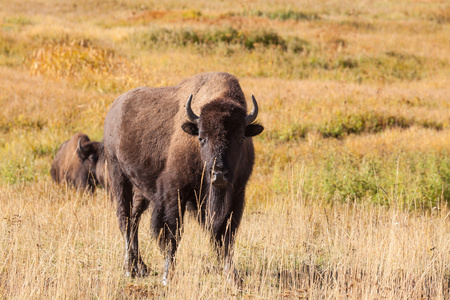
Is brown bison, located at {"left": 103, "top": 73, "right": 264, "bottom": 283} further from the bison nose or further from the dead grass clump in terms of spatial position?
the dead grass clump

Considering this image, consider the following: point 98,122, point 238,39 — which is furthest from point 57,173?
point 238,39

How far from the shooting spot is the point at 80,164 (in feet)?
37.1

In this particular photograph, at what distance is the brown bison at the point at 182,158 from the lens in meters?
5.13

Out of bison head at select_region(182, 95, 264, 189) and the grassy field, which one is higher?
bison head at select_region(182, 95, 264, 189)

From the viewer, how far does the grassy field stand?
5.25m

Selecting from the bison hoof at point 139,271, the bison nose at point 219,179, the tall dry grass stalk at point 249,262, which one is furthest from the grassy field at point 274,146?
the bison nose at point 219,179

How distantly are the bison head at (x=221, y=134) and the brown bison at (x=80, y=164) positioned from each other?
5357 mm

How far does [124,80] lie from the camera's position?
1870cm

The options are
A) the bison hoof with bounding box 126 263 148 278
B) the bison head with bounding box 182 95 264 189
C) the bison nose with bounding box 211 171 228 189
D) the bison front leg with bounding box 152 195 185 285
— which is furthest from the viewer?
the bison hoof with bounding box 126 263 148 278

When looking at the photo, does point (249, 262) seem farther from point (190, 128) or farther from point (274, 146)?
point (274, 146)

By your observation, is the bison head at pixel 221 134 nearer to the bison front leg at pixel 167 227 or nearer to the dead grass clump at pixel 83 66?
the bison front leg at pixel 167 227

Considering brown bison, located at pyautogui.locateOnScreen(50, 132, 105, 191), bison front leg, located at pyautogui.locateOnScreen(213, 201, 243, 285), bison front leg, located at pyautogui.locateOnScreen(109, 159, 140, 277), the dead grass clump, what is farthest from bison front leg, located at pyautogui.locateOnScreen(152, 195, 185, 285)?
the dead grass clump

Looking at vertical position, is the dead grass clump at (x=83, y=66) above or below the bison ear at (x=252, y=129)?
below

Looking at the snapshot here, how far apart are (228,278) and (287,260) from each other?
906 millimetres
